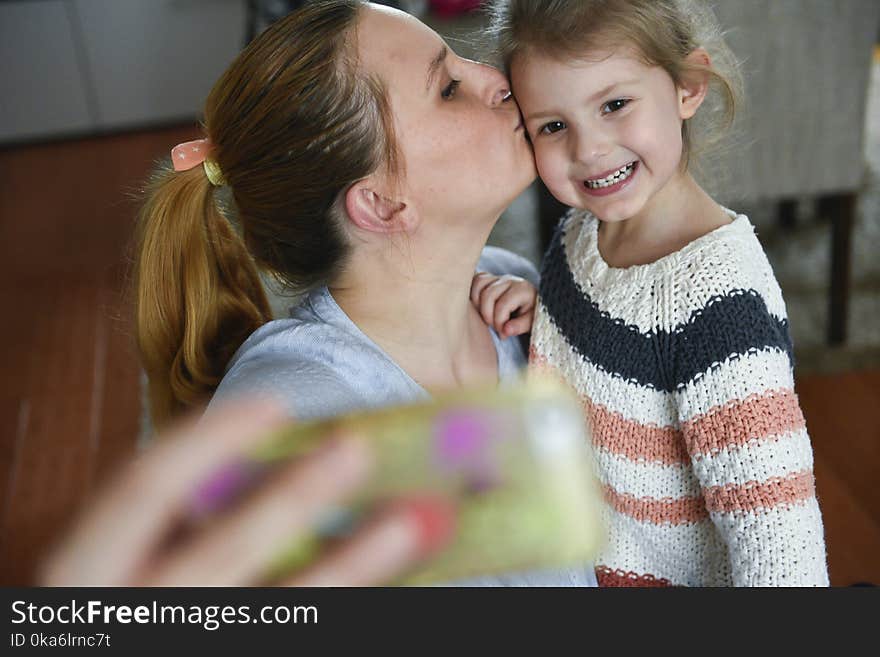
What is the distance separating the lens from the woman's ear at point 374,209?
0.96m

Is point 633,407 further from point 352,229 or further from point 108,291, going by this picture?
point 108,291

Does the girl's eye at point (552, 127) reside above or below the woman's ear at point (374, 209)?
above

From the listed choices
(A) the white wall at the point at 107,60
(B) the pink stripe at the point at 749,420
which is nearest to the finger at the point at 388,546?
(B) the pink stripe at the point at 749,420

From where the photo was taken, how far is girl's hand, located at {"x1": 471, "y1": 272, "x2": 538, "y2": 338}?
1.12 meters

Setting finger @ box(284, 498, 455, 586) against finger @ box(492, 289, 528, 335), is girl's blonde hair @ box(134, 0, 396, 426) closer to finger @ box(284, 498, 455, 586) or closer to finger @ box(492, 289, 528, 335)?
finger @ box(492, 289, 528, 335)

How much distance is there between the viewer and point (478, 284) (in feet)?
3.86

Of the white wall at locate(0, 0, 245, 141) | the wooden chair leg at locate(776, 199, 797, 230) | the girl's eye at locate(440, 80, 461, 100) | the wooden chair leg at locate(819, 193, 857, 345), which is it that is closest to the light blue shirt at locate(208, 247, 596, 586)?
the girl's eye at locate(440, 80, 461, 100)

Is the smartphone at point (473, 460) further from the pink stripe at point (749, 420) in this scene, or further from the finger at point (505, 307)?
the finger at point (505, 307)

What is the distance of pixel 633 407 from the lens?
37.1 inches

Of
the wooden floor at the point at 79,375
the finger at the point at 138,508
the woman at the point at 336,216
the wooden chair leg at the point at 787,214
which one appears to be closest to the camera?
the finger at the point at 138,508

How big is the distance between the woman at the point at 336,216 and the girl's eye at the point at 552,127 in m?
0.02

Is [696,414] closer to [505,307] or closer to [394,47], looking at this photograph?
[505,307]
